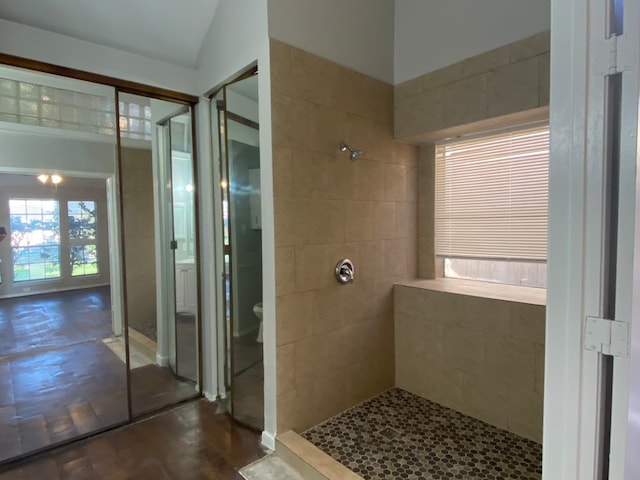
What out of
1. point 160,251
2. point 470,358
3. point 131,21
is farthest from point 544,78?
point 160,251

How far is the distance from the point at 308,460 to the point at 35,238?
3.78 m

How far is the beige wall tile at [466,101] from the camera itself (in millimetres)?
2445

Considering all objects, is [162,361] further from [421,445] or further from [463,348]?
[463,348]

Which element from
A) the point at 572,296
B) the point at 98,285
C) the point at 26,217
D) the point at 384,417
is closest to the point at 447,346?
the point at 384,417

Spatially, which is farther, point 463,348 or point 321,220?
point 463,348

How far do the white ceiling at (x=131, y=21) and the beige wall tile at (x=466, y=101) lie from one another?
1730 millimetres

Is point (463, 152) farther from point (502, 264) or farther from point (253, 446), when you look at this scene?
point (253, 446)

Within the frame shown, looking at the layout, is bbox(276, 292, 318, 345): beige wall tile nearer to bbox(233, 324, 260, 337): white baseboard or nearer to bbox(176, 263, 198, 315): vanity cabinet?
bbox(233, 324, 260, 337): white baseboard

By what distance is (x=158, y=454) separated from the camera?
Result: 7.25 feet

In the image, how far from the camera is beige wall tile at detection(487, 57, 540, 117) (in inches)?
87.0

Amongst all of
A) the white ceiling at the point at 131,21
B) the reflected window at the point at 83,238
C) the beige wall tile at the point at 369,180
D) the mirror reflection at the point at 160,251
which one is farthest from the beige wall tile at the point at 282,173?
the reflected window at the point at 83,238

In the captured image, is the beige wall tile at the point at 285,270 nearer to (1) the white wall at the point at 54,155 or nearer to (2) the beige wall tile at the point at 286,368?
(2) the beige wall tile at the point at 286,368

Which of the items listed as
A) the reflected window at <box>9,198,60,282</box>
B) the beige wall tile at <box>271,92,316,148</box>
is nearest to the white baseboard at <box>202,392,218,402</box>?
the beige wall tile at <box>271,92,316,148</box>

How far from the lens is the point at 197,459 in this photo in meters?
2.16
